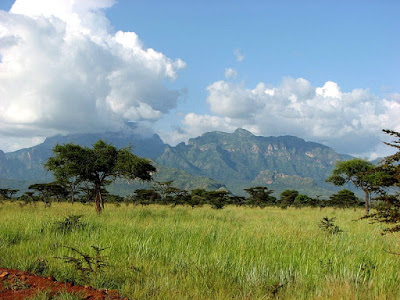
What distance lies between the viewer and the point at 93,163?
2333cm

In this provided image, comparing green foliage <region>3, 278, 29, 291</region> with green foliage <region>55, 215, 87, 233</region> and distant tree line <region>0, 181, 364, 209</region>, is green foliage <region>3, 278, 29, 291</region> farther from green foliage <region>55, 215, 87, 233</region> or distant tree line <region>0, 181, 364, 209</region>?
distant tree line <region>0, 181, 364, 209</region>

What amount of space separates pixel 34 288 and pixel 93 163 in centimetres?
1927

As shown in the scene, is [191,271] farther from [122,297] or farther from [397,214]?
[397,214]

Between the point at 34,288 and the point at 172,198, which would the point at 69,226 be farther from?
the point at 172,198

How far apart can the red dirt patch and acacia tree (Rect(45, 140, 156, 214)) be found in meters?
17.7

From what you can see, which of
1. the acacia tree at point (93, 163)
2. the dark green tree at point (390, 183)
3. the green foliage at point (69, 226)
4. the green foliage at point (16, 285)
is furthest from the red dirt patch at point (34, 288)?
the acacia tree at point (93, 163)

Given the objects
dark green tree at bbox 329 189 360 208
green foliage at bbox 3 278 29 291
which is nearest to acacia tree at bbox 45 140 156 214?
green foliage at bbox 3 278 29 291

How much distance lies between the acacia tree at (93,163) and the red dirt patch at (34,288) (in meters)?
17.7

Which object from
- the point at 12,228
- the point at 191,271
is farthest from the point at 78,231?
the point at 191,271

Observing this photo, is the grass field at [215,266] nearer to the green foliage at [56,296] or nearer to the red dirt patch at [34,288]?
the red dirt patch at [34,288]

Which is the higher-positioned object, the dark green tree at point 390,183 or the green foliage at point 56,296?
the dark green tree at point 390,183

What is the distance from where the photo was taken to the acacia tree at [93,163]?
2298 cm

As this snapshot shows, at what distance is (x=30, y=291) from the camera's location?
4.79 metres

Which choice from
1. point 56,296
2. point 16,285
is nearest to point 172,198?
point 16,285
